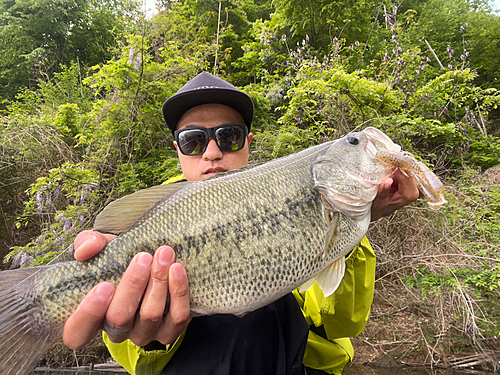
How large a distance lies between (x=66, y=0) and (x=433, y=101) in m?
21.6

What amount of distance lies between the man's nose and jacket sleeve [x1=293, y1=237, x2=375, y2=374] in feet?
3.91

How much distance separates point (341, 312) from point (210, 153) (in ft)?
4.70

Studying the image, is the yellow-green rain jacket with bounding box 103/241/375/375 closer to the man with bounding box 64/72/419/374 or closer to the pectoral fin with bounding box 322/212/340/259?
the man with bounding box 64/72/419/374

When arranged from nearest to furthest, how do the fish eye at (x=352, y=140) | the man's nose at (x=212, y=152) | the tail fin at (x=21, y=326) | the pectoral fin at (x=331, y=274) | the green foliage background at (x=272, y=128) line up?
the tail fin at (x=21, y=326) → the pectoral fin at (x=331, y=274) → the fish eye at (x=352, y=140) → the man's nose at (x=212, y=152) → the green foliage background at (x=272, y=128)

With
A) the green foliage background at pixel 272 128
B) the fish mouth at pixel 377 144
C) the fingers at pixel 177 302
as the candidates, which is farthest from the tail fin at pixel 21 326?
the green foliage background at pixel 272 128

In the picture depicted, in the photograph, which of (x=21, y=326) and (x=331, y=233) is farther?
(x=331, y=233)

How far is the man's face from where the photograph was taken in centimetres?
207

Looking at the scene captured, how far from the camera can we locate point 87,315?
1.08m

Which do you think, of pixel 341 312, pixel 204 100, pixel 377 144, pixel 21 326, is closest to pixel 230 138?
pixel 204 100

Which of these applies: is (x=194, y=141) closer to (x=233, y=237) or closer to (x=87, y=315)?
(x=233, y=237)

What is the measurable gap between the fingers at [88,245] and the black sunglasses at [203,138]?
1.09m

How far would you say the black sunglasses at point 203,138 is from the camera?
6.84 feet

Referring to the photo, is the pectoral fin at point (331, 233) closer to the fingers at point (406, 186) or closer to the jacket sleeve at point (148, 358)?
the fingers at point (406, 186)

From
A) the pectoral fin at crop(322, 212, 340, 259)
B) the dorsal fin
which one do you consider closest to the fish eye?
the pectoral fin at crop(322, 212, 340, 259)
